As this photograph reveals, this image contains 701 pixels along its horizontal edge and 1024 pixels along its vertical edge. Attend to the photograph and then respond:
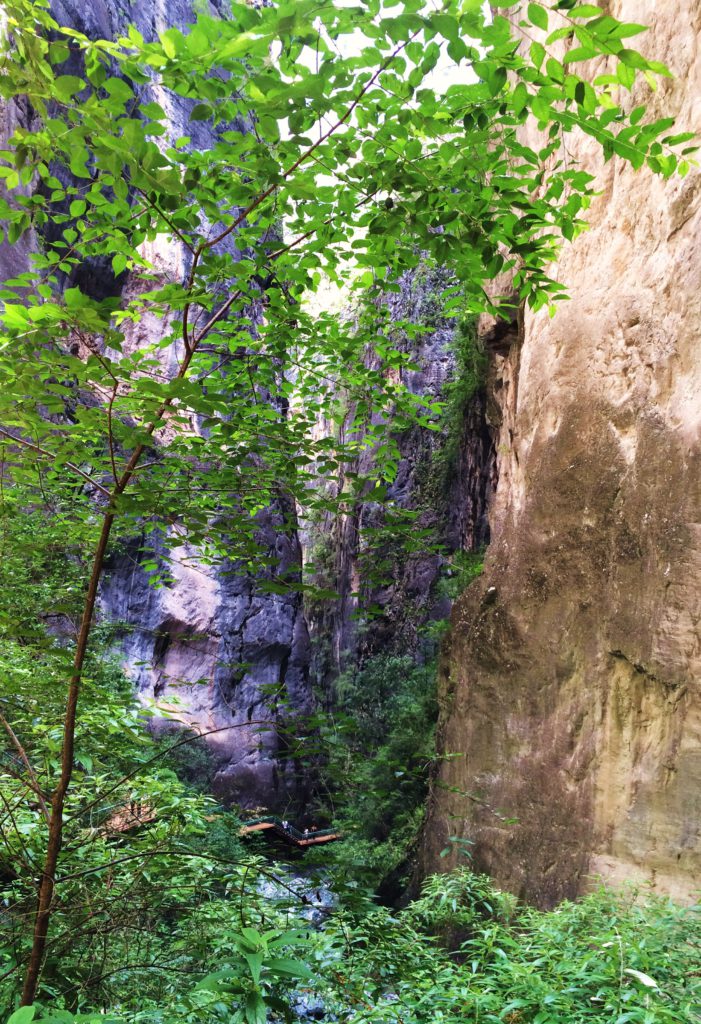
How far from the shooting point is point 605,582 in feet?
20.6

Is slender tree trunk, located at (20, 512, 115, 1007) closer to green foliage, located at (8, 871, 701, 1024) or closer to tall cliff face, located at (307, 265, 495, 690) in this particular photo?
green foliage, located at (8, 871, 701, 1024)

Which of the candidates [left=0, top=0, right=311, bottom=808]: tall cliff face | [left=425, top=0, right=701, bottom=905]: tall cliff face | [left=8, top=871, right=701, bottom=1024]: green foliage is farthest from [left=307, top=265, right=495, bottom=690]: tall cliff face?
[left=8, top=871, right=701, bottom=1024]: green foliage

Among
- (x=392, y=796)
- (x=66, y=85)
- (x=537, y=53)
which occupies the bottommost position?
(x=392, y=796)

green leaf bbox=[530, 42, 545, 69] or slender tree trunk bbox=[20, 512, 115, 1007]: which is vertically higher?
green leaf bbox=[530, 42, 545, 69]

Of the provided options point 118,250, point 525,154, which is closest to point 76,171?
point 118,250

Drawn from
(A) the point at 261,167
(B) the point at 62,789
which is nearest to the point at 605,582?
(B) the point at 62,789

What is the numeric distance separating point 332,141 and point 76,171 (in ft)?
2.22

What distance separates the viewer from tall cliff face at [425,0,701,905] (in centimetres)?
536

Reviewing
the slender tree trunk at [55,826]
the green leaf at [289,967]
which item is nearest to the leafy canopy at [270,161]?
the slender tree trunk at [55,826]

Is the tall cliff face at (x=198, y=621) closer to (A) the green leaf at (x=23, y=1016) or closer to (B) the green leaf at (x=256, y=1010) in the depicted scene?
(B) the green leaf at (x=256, y=1010)

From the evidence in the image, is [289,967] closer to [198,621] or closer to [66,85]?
[66,85]

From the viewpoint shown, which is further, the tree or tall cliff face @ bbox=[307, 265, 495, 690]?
tall cliff face @ bbox=[307, 265, 495, 690]

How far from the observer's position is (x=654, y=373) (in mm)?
5996

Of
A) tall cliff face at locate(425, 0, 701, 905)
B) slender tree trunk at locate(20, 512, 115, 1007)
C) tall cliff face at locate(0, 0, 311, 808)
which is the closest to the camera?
slender tree trunk at locate(20, 512, 115, 1007)
